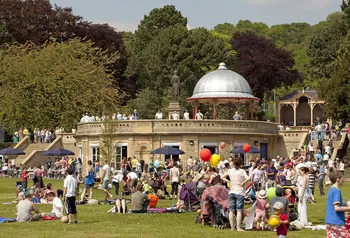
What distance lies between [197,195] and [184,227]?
16.0ft

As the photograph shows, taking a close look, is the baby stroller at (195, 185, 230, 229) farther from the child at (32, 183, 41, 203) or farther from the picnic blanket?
the child at (32, 183, 41, 203)

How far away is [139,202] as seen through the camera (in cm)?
2698

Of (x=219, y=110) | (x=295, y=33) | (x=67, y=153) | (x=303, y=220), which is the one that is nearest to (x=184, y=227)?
(x=303, y=220)

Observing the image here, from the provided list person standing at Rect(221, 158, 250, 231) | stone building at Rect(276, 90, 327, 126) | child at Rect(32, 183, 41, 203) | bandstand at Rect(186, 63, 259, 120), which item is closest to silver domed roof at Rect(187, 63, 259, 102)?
bandstand at Rect(186, 63, 259, 120)

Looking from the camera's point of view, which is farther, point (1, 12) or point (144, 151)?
point (1, 12)

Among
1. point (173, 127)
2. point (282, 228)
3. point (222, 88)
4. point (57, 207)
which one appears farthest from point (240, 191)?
point (222, 88)

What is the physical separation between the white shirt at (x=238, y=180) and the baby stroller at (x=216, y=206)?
3.90ft

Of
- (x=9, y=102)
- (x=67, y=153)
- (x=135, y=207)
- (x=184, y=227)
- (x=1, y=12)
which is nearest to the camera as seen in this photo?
(x=184, y=227)

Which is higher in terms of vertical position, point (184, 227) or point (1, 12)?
point (1, 12)

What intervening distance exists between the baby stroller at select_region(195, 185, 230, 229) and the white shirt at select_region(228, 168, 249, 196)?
1.19 metres

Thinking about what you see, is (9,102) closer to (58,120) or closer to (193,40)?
(58,120)

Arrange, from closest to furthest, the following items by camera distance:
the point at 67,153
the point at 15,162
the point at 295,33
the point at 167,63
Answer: the point at 67,153 < the point at 15,162 < the point at 167,63 < the point at 295,33

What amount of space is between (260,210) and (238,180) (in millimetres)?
1195

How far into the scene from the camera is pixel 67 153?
56.6 metres
